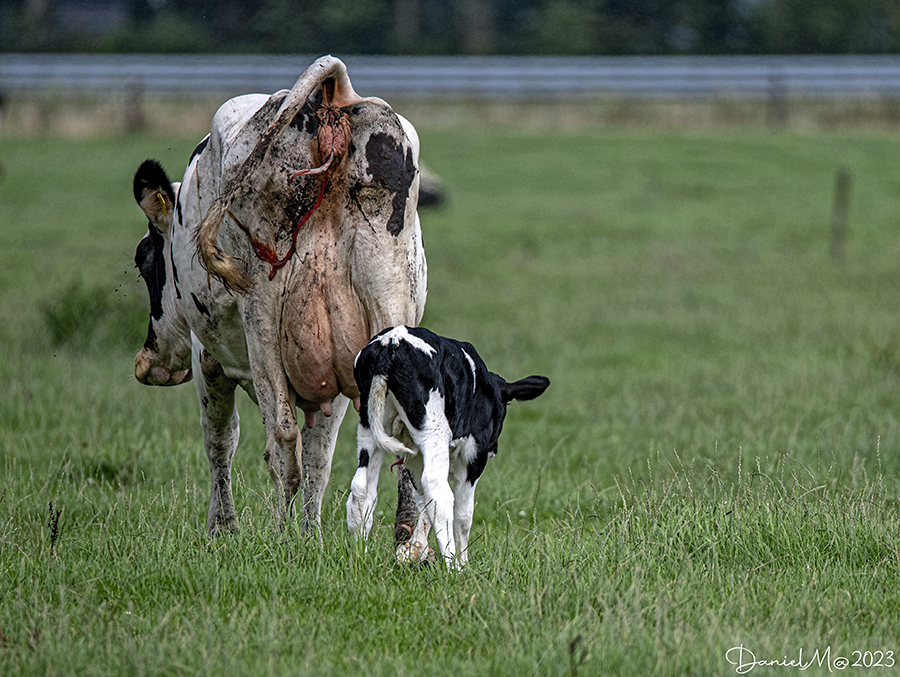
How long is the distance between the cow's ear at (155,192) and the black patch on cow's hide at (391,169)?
4.47ft

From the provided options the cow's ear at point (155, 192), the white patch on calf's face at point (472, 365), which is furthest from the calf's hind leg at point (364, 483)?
the cow's ear at point (155, 192)

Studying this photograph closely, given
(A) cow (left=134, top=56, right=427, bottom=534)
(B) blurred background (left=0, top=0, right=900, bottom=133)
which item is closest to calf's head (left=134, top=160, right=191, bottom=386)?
(A) cow (left=134, top=56, right=427, bottom=534)

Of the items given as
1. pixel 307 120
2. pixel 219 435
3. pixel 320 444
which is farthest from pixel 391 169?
pixel 219 435

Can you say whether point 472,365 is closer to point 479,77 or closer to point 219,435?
point 219,435

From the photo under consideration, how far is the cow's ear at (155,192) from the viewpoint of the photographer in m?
5.28

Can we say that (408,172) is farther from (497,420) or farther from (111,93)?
(111,93)

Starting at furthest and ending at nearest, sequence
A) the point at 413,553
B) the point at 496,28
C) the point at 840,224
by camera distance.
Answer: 1. the point at 496,28
2. the point at 840,224
3. the point at 413,553

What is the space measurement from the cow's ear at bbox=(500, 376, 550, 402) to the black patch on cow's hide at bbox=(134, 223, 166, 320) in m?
1.97

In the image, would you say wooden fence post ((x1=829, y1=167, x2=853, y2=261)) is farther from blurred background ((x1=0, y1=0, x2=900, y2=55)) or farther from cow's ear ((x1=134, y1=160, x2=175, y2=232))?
blurred background ((x1=0, y1=0, x2=900, y2=55))

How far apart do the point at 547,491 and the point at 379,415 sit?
233 cm

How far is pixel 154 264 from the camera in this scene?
5555mm

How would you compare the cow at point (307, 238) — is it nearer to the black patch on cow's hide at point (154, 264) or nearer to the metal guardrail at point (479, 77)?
the black patch on cow's hide at point (154, 264)

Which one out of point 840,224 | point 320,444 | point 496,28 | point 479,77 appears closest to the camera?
point 320,444

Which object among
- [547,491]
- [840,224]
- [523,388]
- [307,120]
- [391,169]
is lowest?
[840,224]
